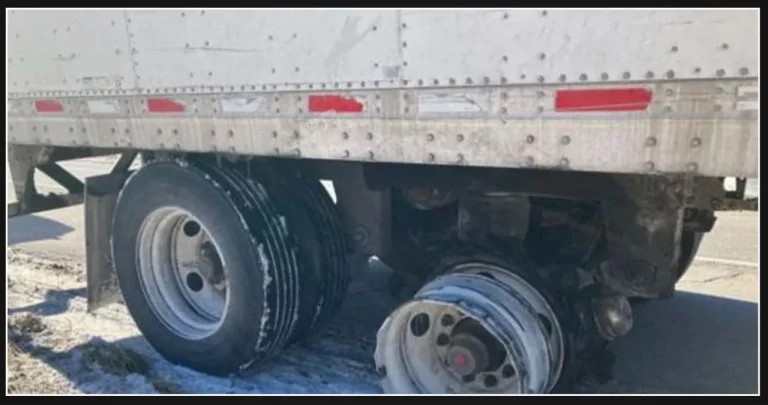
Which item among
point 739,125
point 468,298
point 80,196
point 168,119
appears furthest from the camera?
point 80,196

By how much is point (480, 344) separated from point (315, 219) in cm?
120

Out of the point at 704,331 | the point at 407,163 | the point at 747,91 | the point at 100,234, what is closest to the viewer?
the point at 747,91

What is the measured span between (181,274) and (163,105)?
121 centimetres

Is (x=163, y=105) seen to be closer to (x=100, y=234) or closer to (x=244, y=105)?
(x=244, y=105)

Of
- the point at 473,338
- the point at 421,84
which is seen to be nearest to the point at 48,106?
the point at 421,84

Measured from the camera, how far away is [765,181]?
2.47 meters

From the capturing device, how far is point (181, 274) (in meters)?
4.56

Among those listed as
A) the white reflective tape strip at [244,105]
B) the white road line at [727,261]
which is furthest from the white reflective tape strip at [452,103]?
the white road line at [727,261]

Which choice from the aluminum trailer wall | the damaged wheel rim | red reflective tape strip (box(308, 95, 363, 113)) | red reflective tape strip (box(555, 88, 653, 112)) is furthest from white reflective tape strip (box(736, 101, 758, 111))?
red reflective tape strip (box(308, 95, 363, 113))

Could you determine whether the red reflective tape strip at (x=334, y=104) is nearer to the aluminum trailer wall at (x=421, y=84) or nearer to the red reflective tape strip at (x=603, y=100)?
the aluminum trailer wall at (x=421, y=84)

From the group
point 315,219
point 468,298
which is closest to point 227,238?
point 315,219

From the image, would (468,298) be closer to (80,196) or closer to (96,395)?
(96,395)

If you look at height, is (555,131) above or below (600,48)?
below

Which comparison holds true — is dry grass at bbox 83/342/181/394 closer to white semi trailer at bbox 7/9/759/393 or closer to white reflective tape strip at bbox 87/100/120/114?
white semi trailer at bbox 7/9/759/393
